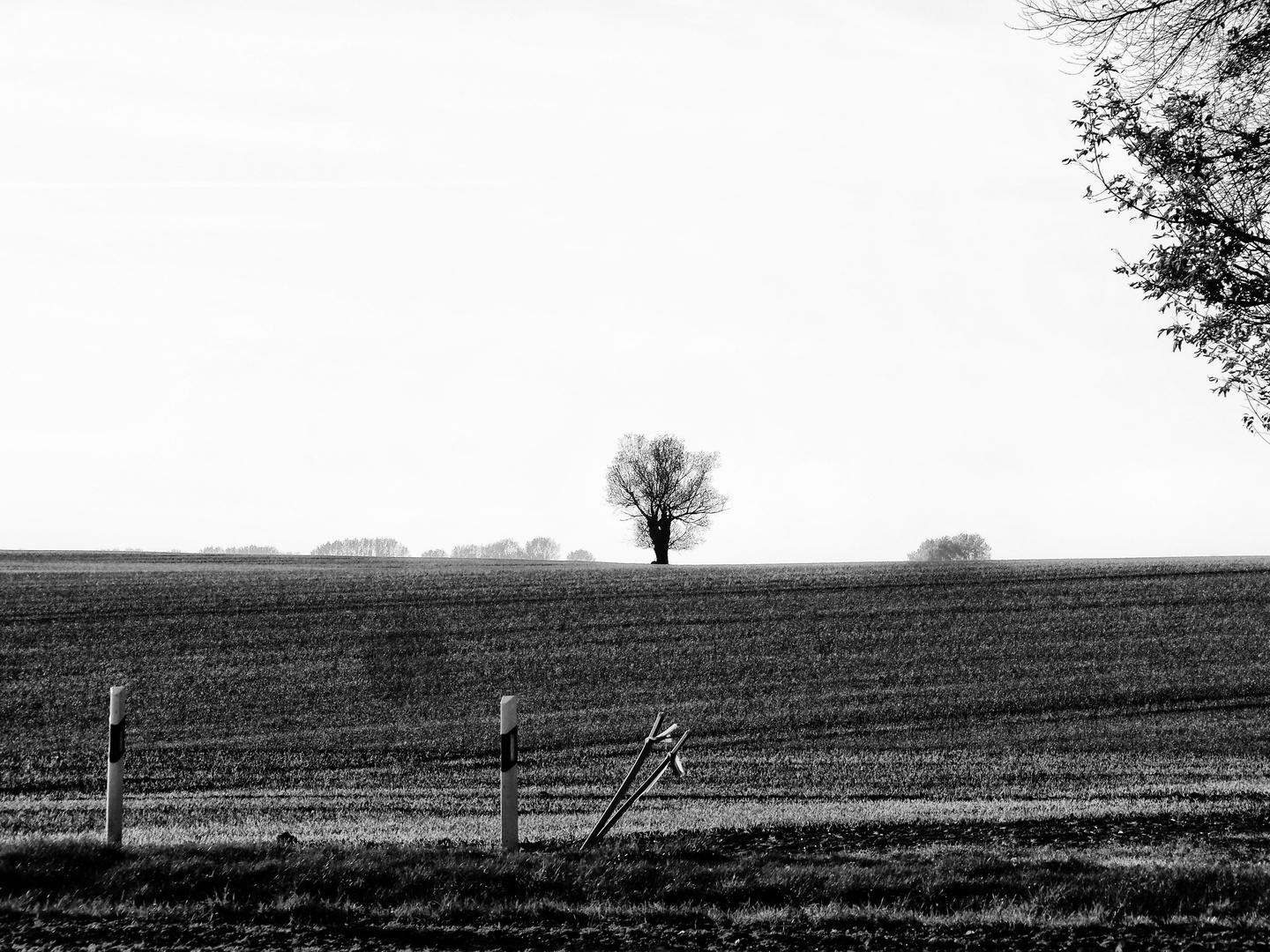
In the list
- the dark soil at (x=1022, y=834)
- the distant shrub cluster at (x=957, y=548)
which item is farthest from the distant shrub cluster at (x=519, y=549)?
the dark soil at (x=1022, y=834)

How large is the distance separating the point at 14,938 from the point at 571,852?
3.49 meters

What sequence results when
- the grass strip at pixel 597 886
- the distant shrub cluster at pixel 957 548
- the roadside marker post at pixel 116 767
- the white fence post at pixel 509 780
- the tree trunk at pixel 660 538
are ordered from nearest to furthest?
1. the grass strip at pixel 597 886
2. the white fence post at pixel 509 780
3. the roadside marker post at pixel 116 767
4. the tree trunk at pixel 660 538
5. the distant shrub cluster at pixel 957 548

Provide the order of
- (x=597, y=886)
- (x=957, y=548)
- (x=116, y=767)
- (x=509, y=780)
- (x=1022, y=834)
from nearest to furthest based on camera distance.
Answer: (x=597, y=886) → (x=509, y=780) → (x=116, y=767) → (x=1022, y=834) → (x=957, y=548)

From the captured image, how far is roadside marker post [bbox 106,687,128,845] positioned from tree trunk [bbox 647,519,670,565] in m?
65.7

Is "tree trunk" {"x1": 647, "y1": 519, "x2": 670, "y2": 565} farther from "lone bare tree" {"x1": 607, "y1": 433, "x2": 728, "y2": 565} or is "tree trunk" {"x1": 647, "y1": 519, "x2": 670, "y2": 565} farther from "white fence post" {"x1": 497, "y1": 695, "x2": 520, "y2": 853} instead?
"white fence post" {"x1": 497, "y1": 695, "x2": 520, "y2": 853}

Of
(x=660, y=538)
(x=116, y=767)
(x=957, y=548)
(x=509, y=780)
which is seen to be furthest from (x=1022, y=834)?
(x=957, y=548)

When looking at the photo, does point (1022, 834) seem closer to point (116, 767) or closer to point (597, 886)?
point (597, 886)

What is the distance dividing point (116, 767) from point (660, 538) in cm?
6695

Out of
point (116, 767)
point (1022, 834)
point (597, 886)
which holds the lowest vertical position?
point (1022, 834)

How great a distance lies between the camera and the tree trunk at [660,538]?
75.1m

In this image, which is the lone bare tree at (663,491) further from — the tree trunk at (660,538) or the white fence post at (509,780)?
the white fence post at (509,780)

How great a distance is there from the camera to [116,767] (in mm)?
9094

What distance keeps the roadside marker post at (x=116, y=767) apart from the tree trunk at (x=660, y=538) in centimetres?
6574

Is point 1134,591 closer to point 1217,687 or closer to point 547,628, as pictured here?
point 1217,687
